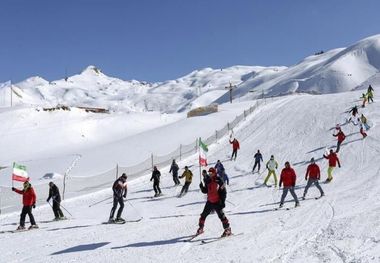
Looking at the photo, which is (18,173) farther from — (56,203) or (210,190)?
(210,190)

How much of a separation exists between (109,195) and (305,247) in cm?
1566

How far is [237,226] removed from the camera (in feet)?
46.3

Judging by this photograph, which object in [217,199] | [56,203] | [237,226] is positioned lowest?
[237,226]

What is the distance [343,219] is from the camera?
13.3 m

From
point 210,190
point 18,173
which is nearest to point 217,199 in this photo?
point 210,190

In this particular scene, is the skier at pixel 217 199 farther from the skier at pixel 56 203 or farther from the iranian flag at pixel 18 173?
the iranian flag at pixel 18 173

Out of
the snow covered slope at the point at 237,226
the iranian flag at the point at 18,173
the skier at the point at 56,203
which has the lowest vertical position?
the snow covered slope at the point at 237,226

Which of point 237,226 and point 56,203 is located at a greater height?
point 56,203

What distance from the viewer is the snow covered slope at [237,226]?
11.0 metres

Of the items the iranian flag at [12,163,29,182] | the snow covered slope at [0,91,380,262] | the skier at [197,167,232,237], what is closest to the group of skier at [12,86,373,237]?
the skier at [197,167,232,237]

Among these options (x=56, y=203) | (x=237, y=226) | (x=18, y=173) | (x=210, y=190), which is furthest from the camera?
(x=18, y=173)

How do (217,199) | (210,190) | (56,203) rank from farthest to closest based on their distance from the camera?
(56,203) < (210,190) < (217,199)

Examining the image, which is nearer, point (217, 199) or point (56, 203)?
point (217, 199)

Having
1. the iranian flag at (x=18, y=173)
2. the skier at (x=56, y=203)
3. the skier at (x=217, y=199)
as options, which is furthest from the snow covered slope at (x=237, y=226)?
the iranian flag at (x=18, y=173)
